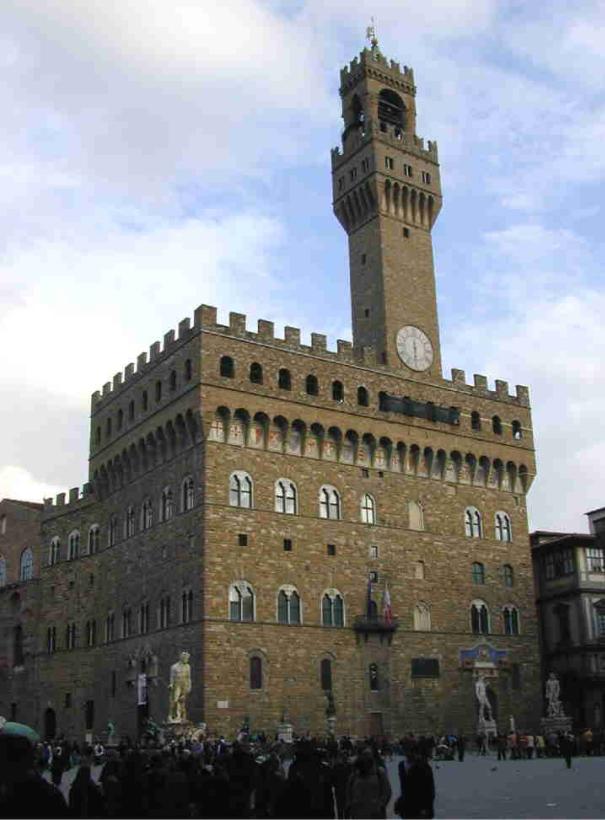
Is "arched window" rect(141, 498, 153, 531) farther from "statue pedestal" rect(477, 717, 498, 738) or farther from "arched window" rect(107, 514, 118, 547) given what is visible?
"statue pedestal" rect(477, 717, 498, 738)

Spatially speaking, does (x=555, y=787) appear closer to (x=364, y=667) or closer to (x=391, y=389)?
(x=364, y=667)

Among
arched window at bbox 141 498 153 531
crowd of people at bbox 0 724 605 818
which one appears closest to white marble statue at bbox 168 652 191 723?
arched window at bbox 141 498 153 531

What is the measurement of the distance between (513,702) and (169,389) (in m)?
22.7

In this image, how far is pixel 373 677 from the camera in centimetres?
4247

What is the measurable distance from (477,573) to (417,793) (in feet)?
125

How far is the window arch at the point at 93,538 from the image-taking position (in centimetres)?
5006

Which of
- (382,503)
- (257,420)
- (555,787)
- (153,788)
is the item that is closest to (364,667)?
(382,503)

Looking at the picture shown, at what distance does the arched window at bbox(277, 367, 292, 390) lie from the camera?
1722 inches

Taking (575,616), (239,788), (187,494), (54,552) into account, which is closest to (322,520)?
(187,494)

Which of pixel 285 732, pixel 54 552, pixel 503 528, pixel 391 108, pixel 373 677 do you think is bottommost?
pixel 285 732

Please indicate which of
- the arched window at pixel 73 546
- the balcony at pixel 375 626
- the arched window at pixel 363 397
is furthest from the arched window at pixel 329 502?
the arched window at pixel 73 546

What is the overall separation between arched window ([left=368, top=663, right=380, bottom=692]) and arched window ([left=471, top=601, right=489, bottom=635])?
671cm

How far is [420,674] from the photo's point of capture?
43969 millimetres

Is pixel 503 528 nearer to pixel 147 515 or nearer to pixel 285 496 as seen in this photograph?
pixel 285 496
